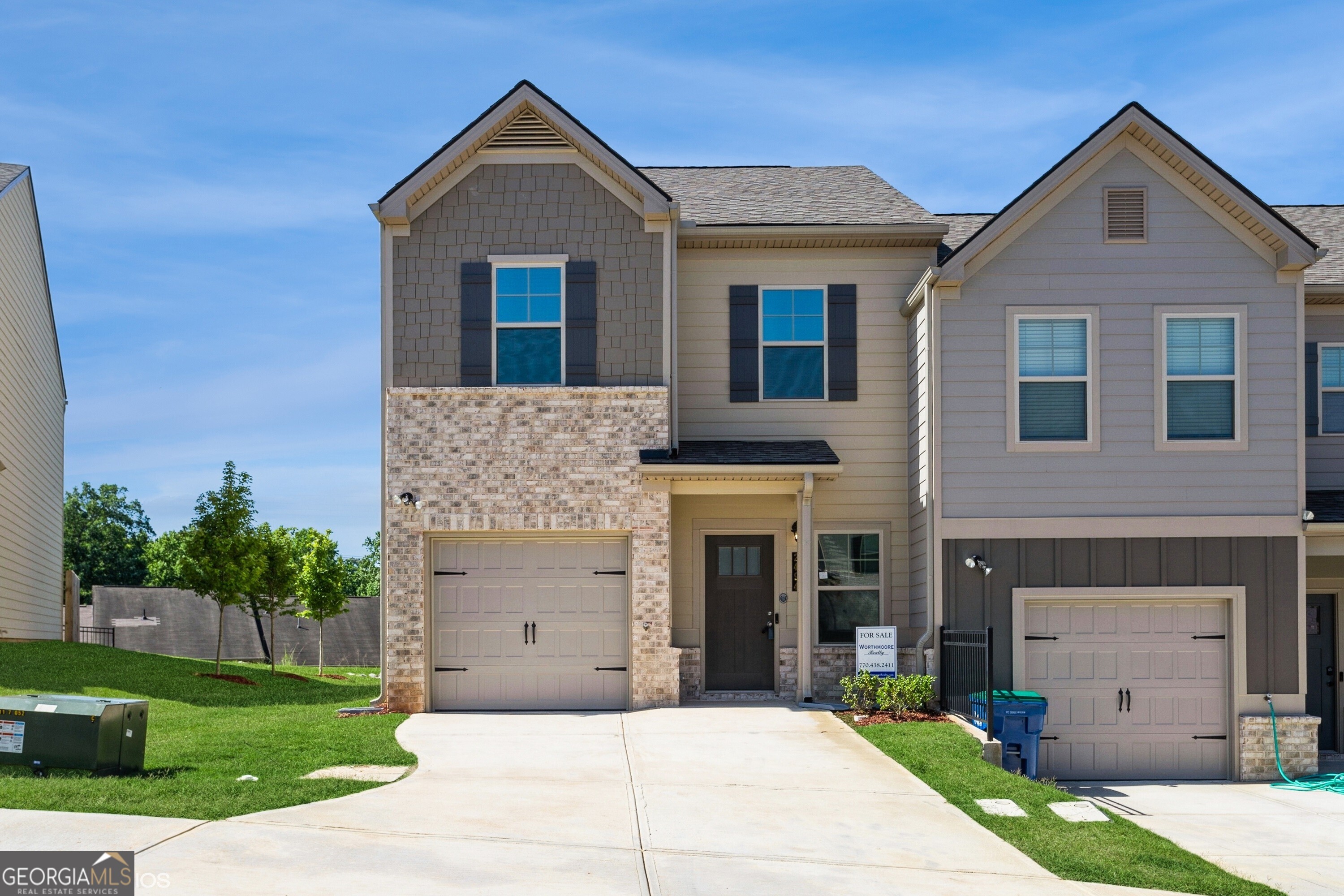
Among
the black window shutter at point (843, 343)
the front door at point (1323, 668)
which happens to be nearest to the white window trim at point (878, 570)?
the black window shutter at point (843, 343)

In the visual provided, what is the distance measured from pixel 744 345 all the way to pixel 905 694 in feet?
17.2

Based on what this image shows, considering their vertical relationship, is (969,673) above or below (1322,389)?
below

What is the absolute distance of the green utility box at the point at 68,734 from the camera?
10.4 meters

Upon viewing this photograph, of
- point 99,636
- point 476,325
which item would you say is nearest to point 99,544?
point 99,636

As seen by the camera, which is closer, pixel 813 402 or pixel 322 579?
pixel 813 402

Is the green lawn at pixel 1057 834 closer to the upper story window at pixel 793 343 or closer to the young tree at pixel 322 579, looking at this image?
the upper story window at pixel 793 343

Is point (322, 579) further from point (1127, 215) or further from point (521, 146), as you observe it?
point (1127, 215)

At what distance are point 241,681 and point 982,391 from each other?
13539 mm

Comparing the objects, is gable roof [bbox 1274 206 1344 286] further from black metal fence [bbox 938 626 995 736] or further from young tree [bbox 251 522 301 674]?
young tree [bbox 251 522 301 674]

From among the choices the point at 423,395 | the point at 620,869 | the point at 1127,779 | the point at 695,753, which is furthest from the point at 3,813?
the point at 1127,779

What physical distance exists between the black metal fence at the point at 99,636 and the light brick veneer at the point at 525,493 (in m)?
22.0

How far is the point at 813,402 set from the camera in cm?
1741

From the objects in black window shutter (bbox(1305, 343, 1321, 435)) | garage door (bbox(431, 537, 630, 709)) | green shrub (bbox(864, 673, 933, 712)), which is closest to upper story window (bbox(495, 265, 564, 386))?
garage door (bbox(431, 537, 630, 709))

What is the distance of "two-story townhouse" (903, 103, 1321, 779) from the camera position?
52.2 feet
